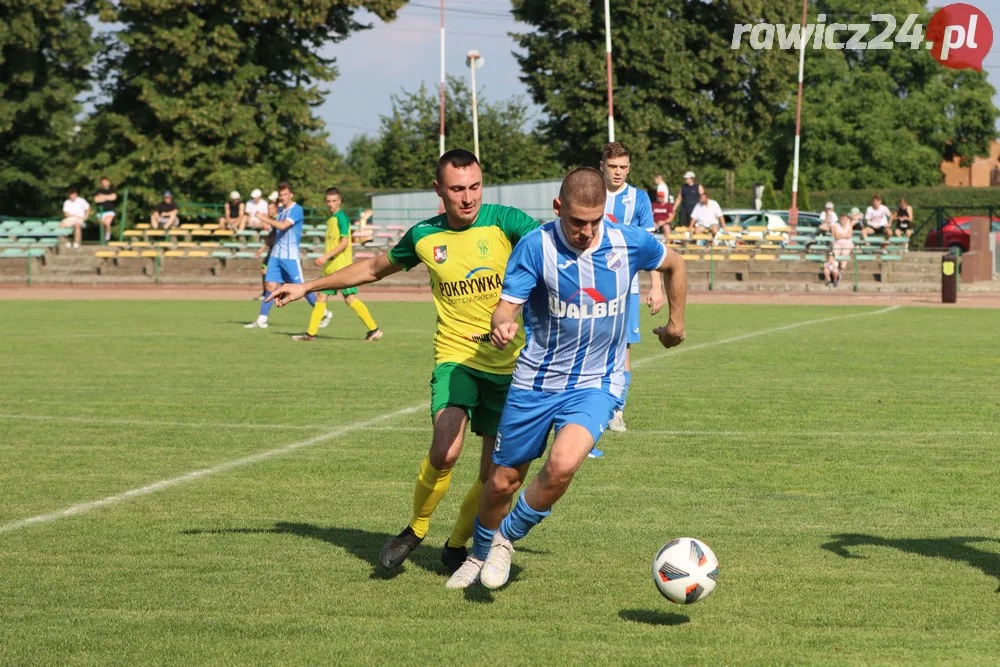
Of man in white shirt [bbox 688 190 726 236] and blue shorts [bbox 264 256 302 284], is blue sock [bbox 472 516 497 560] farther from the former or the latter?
man in white shirt [bbox 688 190 726 236]

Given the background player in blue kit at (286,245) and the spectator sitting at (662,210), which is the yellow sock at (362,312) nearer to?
the background player in blue kit at (286,245)

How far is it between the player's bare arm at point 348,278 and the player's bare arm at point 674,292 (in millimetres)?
1325

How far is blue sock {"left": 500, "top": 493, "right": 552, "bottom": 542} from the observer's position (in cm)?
588

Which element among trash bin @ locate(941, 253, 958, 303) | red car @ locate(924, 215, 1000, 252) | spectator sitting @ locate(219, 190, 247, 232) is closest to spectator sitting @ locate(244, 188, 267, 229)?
spectator sitting @ locate(219, 190, 247, 232)

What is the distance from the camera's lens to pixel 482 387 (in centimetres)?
652

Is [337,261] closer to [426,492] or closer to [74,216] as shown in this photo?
[426,492]

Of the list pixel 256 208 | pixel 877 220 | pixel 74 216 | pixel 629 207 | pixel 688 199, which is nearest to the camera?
pixel 629 207

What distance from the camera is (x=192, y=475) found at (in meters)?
8.98

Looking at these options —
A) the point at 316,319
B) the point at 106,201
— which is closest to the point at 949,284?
the point at 316,319

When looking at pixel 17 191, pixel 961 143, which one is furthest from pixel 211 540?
pixel 961 143

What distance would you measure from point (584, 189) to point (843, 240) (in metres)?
30.2

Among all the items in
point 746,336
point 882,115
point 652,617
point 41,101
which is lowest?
point 746,336

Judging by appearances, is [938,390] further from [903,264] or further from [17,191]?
[17,191]

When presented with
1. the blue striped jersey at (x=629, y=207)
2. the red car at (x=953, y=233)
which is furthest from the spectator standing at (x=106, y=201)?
the blue striped jersey at (x=629, y=207)
